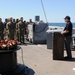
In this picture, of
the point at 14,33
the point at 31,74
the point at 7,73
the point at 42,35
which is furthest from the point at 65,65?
the point at 14,33

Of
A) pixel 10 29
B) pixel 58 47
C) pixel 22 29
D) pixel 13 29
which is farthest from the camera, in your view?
pixel 13 29

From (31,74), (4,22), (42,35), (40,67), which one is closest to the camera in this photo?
(31,74)

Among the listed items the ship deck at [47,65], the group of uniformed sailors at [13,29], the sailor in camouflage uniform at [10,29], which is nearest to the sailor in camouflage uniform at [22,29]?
the group of uniformed sailors at [13,29]

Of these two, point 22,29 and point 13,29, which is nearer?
point 22,29

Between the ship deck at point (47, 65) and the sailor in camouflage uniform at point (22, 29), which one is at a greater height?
the sailor in camouflage uniform at point (22, 29)

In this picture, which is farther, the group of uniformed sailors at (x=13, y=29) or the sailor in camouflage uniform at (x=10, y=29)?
the group of uniformed sailors at (x=13, y=29)

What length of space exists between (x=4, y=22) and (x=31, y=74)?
1228 cm

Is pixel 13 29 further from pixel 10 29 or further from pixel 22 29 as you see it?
pixel 22 29

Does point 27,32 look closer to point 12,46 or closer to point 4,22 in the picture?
point 4,22

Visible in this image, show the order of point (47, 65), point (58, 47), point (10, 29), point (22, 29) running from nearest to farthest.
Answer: point (47, 65) → point (58, 47) → point (10, 29) → point (22, 29)

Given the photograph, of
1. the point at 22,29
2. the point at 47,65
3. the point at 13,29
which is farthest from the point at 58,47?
the point at 13,29

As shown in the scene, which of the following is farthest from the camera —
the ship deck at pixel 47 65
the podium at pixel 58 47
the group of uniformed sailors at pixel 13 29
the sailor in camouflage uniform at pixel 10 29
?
the group of uniformed sailors at pixel 13 29

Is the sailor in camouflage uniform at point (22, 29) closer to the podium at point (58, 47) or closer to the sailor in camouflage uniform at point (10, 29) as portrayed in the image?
the sailor in camouflage uniform at point (10, 29)

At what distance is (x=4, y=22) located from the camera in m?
20.5
